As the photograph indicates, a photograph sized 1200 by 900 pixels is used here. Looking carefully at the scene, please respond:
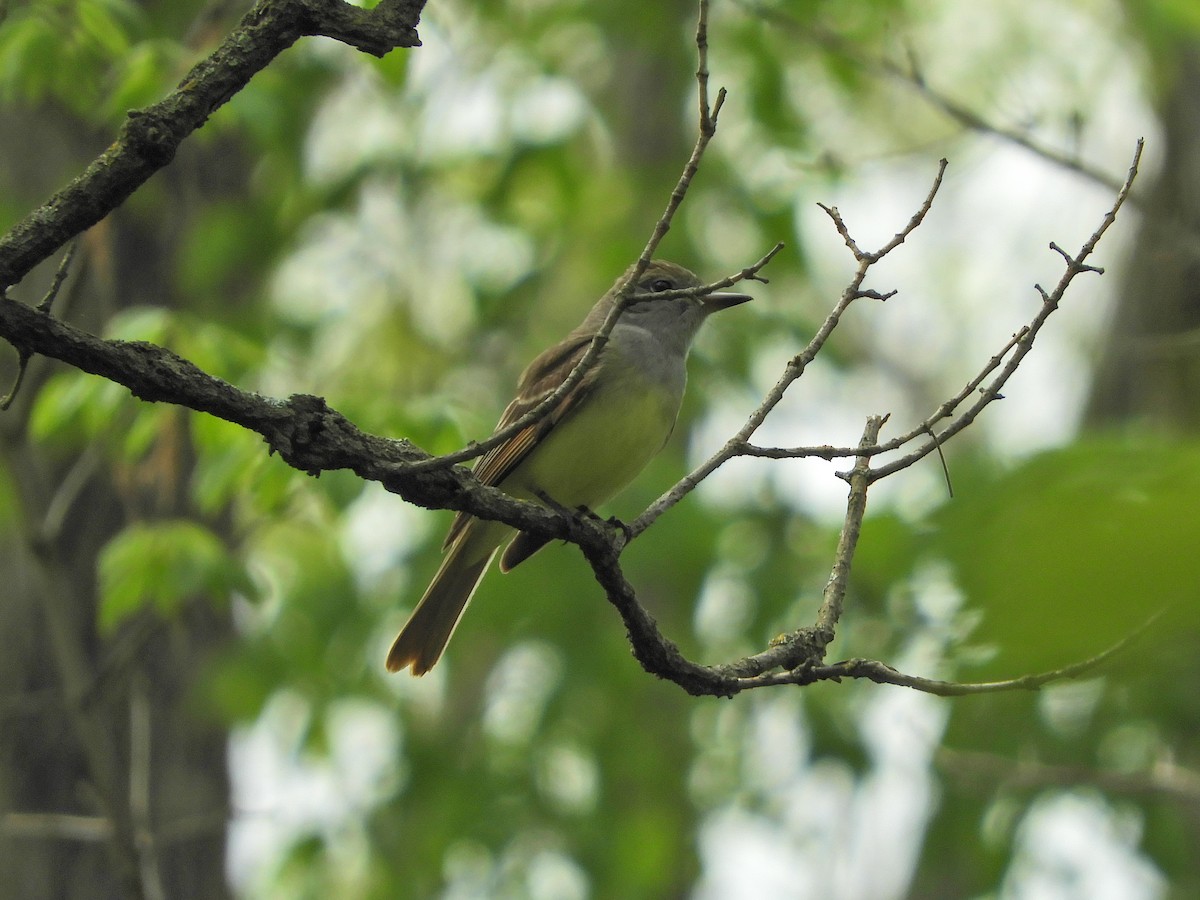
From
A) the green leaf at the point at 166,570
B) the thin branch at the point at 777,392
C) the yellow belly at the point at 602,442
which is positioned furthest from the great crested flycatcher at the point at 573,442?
the thin branch at the point at 777,392

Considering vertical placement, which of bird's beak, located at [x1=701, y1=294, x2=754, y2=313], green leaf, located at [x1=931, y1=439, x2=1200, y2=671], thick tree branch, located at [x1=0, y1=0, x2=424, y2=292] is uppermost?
bird's beak, located at [x1=701, y1=294, x2=754, y2=313]

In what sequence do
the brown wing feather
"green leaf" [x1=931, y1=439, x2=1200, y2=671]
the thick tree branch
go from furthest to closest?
1. the brown wing feather
2. the thick tree branch
3. "green leaf" [x1=931, y1=439, x2=1200, y2=671]

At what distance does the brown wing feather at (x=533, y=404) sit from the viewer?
5.26m

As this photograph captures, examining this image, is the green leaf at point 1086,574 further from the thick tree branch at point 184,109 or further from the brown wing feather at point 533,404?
the brown wing feather at point 533,404

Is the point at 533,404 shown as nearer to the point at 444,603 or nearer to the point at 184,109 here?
the point at 444,603

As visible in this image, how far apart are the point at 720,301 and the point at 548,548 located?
2.68 meters

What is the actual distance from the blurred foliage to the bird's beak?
877mm

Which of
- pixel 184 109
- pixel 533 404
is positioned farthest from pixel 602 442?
pixel 184 109

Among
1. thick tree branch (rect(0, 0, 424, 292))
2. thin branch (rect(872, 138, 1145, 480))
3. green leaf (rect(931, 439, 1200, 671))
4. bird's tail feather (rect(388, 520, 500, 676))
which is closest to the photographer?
green leaf (rect(931, 439, 1200, 671))

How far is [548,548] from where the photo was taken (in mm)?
8133

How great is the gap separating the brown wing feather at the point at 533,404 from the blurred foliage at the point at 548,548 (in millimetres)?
195

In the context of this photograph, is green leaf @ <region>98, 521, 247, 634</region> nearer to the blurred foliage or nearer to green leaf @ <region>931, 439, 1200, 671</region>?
the blurred foliage

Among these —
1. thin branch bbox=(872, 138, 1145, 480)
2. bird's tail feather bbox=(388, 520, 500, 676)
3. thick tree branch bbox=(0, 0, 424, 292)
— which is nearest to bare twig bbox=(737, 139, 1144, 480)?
thin branch bbox=(872, 138, 1145, 480)

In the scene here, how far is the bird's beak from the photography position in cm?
554
